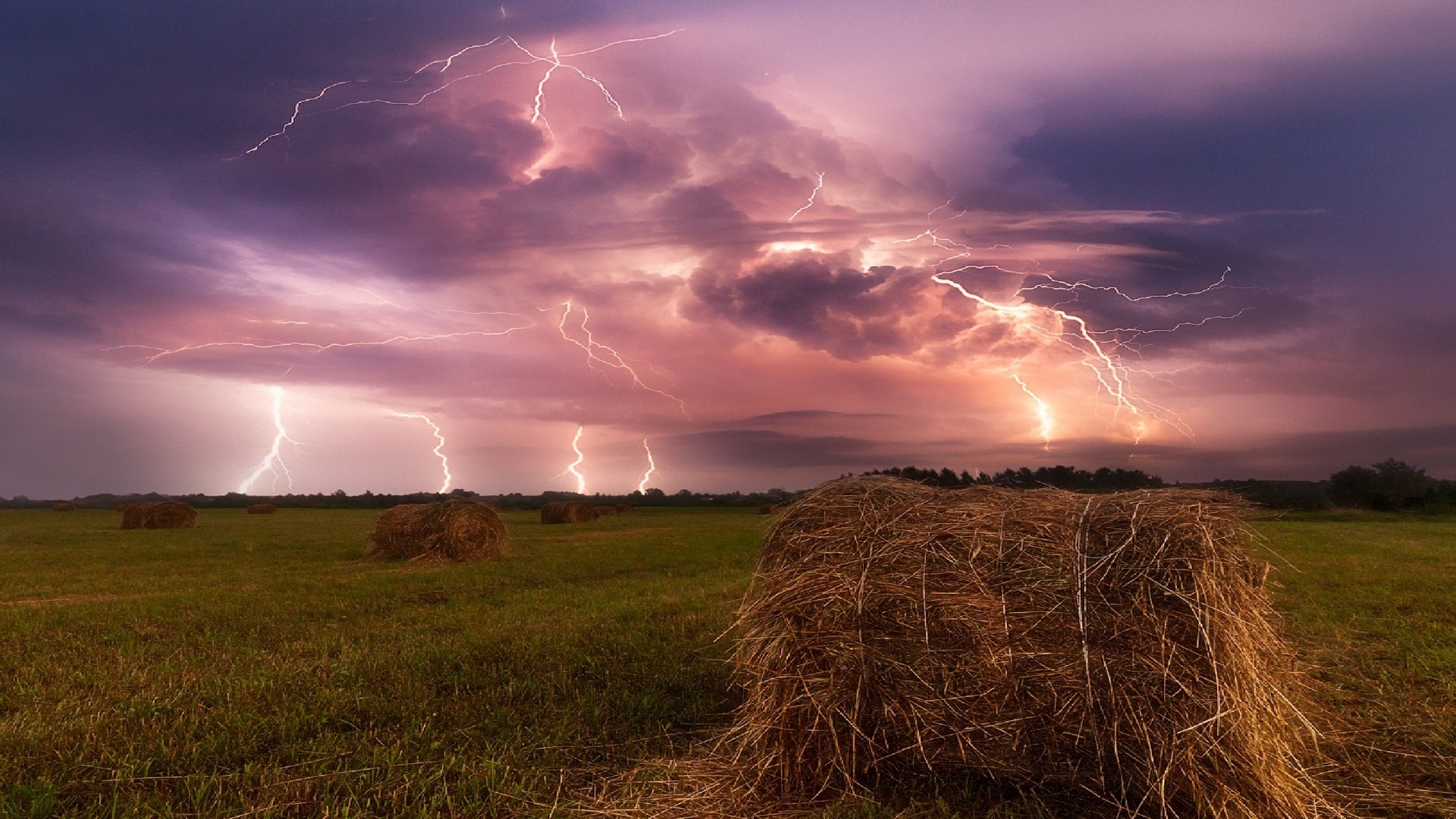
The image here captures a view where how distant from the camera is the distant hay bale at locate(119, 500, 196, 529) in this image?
112ft

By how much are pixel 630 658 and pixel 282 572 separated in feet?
39.5

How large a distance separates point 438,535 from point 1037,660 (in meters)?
18.4

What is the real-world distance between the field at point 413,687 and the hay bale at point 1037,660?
0.45 m

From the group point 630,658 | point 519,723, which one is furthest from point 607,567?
point 519,723

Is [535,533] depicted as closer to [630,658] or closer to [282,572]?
[282,572]

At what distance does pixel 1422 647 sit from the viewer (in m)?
8.79

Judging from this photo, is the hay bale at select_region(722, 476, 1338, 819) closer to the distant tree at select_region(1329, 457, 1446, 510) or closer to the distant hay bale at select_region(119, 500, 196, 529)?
the distant hay bale at select_region(119, 500, 196, 529)

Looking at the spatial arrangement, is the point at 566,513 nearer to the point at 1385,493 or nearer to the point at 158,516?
the point at 158,516

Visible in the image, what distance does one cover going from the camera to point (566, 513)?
41.0 m

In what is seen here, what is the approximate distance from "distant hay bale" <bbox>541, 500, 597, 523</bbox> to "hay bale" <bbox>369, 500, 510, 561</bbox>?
19.5m

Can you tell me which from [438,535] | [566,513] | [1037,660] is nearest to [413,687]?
[1037,660]

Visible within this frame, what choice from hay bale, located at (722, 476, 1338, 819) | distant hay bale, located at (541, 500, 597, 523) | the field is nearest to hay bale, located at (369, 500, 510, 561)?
the field

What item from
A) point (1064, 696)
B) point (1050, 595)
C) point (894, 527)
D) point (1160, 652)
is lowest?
point (1064, 696)

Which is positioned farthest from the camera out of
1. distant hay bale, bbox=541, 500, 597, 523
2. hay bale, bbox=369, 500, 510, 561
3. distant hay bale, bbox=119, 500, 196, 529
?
distant hay bale, bbox=541, 500, 597, 523
